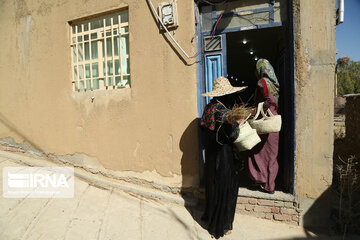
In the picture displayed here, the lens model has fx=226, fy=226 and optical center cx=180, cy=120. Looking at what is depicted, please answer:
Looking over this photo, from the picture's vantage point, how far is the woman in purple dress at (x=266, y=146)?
282cm

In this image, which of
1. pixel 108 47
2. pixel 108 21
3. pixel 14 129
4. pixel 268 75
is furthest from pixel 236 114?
pixel 14 129

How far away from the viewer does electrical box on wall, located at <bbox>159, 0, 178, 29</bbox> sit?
312 centimetres

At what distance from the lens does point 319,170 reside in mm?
2803

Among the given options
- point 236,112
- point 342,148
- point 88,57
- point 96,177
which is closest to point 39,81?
point 88,57

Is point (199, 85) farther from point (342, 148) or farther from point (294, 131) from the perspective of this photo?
point (342, 148)

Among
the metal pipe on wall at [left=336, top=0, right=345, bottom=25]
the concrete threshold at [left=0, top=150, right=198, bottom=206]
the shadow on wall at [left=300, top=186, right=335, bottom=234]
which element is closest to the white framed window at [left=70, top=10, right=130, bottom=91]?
the concrete threshold at [left=0, top=150, right=198, bottom=206]

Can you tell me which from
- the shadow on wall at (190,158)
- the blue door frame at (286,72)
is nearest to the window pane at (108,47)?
the blue door frame at (286,72)

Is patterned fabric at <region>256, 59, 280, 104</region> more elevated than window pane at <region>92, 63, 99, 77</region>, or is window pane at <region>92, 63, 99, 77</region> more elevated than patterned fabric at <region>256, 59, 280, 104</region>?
window pane at <region>92, 63, 99, 77</region>

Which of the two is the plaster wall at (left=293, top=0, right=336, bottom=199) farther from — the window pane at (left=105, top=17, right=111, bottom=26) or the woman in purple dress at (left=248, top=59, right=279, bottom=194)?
the window pane at (left=105, top=17, right=111, bottom=26)

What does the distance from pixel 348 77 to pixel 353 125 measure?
2944 cm

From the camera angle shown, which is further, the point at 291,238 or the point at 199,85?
the point at 199,85

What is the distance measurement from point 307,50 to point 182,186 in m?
2.42

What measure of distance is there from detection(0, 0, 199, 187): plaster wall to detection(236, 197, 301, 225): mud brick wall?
2.42 feet

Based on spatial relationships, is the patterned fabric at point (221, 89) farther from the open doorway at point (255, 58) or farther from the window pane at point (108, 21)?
the window pane at point (108, 21)
